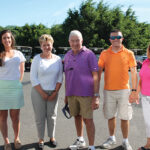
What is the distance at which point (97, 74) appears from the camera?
9.82 ft

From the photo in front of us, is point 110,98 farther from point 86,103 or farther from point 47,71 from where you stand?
point 47,71

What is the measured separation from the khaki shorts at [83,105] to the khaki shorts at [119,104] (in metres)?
0.43

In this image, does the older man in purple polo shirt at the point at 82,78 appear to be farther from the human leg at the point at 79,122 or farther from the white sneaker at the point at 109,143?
the white sneaker at the point at 109,143

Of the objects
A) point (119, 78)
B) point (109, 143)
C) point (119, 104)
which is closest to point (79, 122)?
point (109, 143)

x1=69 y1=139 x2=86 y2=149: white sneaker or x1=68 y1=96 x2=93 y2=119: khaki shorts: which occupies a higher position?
x1=68 y1=96 x2=93 y2=119: khaki shorts

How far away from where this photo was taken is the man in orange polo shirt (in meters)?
3.17

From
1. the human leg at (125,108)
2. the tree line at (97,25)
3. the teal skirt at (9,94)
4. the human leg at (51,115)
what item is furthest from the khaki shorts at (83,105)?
the tree line at (97,25)

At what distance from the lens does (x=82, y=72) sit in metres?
2.97

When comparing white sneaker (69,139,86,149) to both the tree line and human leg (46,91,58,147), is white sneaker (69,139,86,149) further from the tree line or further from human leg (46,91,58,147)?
the tree line

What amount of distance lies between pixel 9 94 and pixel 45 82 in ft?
1.91

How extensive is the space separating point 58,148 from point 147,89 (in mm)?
1687

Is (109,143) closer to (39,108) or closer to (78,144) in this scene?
(78,144)

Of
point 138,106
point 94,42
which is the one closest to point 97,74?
point 138,106

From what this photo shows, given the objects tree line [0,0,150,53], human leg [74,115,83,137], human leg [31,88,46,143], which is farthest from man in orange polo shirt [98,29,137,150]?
tree line [0,0,150,53]
